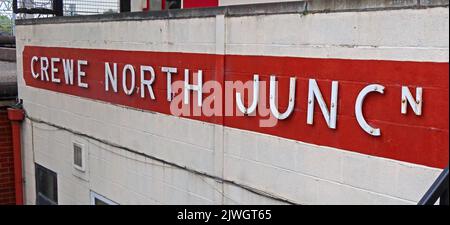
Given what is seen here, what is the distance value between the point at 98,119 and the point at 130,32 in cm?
131

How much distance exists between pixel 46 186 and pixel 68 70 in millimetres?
2197

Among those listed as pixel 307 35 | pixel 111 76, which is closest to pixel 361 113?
pixel 307 35

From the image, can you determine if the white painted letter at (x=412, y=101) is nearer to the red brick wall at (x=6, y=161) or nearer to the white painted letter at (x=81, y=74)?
the white painted letter at (x=81, y=74)

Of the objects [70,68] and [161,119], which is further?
[70,68]

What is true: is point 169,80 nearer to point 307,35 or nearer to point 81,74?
point 307,35

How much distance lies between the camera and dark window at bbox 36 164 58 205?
7.93 meters

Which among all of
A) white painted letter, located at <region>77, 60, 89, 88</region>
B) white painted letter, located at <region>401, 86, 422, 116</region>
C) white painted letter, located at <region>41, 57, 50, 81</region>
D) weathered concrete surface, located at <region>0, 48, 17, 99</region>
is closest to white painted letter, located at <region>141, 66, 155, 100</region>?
white painted letter, located at <region>77, 60, 89, 88</region>

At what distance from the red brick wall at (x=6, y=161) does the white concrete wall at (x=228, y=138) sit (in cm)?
101

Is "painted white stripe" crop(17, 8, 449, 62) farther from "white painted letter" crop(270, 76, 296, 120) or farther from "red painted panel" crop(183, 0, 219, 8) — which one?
"red painted panel" crop(183, 0, 219, 8)

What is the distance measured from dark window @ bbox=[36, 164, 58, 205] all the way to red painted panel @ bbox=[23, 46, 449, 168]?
3.67 m

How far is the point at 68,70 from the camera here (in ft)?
23.2
